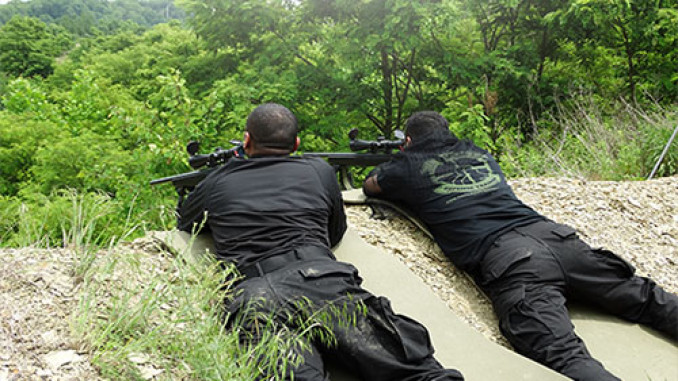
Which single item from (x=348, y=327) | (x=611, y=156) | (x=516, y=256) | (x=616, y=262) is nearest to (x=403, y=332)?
(x=348, y=327)

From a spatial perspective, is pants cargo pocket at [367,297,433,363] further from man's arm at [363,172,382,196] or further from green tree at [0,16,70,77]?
green tree at [0,16,70,77]

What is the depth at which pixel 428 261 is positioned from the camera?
162 inches

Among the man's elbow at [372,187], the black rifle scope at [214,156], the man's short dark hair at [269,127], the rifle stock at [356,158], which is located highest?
the man's short dark hair at [269,127]

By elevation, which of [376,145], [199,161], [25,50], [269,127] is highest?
[25,50]

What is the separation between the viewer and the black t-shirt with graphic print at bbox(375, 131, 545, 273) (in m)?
3.70

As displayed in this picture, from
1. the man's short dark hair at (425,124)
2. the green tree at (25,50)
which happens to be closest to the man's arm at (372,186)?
the man's short dark hair at (425,124)

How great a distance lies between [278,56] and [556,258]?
783 cm

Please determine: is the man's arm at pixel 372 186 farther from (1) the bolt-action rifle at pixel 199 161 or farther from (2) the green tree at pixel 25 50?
(2) the green tree at pixel 25 50

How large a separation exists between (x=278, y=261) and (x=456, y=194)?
1553 millimetres

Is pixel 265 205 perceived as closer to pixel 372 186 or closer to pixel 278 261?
pixel 278 261

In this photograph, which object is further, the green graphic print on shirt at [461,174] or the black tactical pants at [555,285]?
the green graphic print on shirt at [461,174]

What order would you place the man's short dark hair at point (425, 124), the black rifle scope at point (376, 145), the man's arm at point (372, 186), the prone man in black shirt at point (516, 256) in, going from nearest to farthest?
the prone man in black shirt at point (516, 256) → the man's short dark hair at point (425, 124) → the man's arm at point (372, 186) → the black rifle scope at point (376, 145)

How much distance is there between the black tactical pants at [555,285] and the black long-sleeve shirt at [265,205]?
3.77ft

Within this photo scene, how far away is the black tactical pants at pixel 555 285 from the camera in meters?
3.22
